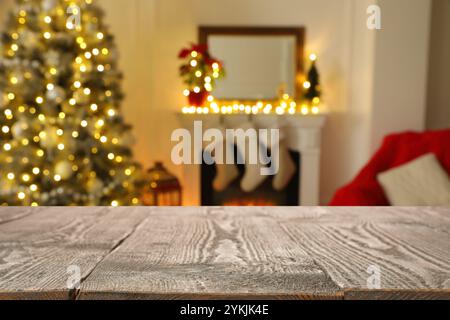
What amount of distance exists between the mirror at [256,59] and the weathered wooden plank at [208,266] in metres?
3.54

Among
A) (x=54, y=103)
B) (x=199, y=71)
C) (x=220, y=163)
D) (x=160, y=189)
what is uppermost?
(x=199, y=71)

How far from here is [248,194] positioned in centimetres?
418

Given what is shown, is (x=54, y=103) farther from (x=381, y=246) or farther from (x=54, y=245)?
(x=381, y=246)

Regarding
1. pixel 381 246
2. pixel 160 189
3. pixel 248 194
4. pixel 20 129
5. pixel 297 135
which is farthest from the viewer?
pixel 248 194

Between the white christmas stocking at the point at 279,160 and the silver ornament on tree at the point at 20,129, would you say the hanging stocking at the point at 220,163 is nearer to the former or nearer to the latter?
the white christmas stocking at the point at 279,160

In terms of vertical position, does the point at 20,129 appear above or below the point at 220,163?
above

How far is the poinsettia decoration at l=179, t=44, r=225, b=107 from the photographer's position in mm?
3865

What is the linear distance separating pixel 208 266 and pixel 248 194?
12.0ft

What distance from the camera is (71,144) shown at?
3.15m

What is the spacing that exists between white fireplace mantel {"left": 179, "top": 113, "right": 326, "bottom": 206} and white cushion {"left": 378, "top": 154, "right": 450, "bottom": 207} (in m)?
1.20

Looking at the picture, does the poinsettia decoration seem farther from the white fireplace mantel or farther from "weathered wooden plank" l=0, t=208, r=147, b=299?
"weathered wooden plank" l=0, t=208, r=147, b=299

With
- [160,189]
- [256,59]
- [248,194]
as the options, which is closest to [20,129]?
[160,189]

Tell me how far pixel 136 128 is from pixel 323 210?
349 centimetres
